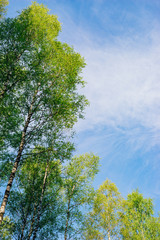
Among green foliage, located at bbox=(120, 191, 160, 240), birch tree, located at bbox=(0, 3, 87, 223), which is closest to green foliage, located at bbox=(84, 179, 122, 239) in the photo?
green foliage, located at bbox=(120, 191, 160, 240)

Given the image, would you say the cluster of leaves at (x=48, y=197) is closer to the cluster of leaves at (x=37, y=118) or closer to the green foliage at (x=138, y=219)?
the cluster of leaves at (x=37, y=118)

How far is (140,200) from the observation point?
22656 mm

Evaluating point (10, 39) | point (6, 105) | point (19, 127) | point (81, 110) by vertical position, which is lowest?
point (19, 127)

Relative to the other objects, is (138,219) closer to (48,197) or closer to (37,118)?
(48,197)

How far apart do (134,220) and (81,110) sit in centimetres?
1622

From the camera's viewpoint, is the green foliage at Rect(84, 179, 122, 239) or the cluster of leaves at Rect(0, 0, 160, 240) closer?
the cluster of leaves at Rect(0, 0, 160, 240)

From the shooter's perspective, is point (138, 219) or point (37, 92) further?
point (138, 219)

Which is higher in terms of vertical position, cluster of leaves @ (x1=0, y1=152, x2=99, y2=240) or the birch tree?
the birch tree

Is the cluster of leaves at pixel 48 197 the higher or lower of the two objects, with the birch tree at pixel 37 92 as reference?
lower

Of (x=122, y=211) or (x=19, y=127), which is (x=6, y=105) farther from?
(x=122, y=211)

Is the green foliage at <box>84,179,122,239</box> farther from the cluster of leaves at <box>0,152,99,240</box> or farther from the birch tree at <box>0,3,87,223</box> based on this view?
the birch tree at <box>0,3,87,223</box>

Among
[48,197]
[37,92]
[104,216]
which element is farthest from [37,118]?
[104,216]

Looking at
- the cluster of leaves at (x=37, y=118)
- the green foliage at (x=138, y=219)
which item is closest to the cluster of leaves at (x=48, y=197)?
the cluster of leaves at (x=37, y=118)

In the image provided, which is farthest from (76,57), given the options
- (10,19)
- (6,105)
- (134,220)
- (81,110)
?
(134,220)
